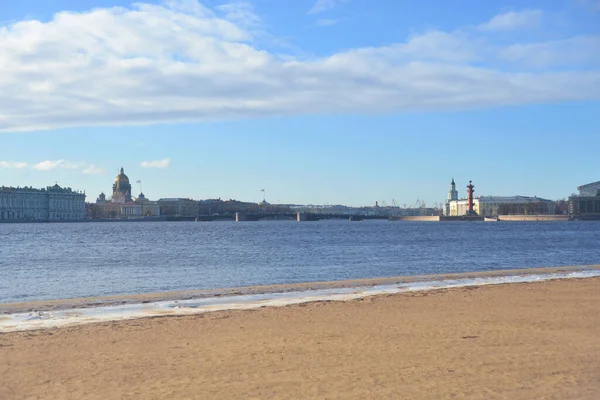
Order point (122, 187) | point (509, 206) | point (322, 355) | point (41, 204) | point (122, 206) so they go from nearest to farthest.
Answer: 1. point (322, 355)
2. point (41, 204)
3. point (509, 206)
4. point (122, 206)
5. point (122, 187)

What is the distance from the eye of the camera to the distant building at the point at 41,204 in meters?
148

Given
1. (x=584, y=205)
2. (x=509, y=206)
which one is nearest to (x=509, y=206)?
(x=509, y=206)

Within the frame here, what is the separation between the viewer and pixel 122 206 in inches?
7200

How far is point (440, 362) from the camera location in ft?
28.9

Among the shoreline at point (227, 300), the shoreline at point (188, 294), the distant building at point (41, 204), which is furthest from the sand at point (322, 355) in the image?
the distant building at point (41, 204)

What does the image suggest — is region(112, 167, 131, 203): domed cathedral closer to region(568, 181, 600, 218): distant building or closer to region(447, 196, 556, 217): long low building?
region(447, 196, 556, 217): long low building

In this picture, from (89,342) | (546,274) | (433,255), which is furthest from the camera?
(433,255)

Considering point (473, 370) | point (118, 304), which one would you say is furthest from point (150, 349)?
point (118, 304)

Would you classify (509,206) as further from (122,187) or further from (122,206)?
(122,187)

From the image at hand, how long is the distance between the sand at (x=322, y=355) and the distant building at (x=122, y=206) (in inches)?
6720

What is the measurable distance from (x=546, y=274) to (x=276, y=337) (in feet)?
49.3

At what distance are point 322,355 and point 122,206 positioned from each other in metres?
179

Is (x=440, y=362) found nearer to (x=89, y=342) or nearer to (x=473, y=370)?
(x=473, y=370)

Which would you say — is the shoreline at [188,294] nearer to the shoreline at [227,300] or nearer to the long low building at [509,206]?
the shoreline at [227,300]
